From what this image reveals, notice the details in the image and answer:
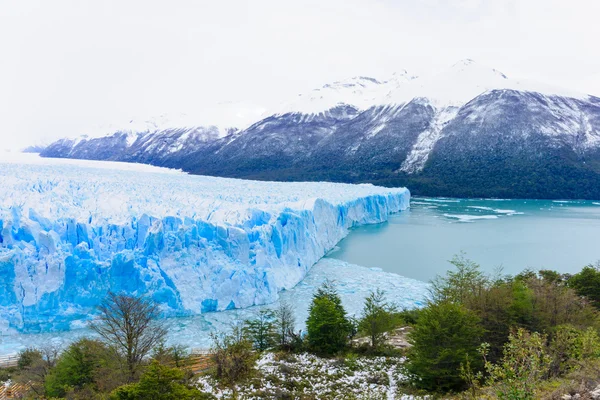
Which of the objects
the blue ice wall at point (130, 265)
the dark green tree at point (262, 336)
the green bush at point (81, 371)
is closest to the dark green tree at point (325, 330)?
the dark green tree at point (262, 336)

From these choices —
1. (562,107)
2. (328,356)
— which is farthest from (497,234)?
(562,107)

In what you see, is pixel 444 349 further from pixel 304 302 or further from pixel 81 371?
pixel 304 302

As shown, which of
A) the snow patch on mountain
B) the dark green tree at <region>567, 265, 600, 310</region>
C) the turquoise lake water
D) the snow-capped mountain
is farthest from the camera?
the snow patch on mountain

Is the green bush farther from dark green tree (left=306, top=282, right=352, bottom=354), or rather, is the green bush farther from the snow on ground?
dark green tree (left=306, top=282, right=352, bottom=354)

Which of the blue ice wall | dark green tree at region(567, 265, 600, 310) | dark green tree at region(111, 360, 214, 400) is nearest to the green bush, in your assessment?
dark green tree at region(111, 360, 214, 400)

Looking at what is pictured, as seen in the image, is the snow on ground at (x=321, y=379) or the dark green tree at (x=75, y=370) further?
the dark green tree at (x=75, y=370)

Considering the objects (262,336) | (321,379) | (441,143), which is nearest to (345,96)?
(441,143)

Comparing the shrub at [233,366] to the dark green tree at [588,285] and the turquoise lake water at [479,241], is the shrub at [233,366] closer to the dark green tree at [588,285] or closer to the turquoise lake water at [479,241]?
the dark green tree at [588,285]
